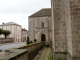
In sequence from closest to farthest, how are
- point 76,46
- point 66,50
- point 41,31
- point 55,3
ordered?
point 76,46
point 66,50
point 55,3
point 41,31

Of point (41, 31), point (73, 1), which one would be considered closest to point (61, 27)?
point (73, 1)

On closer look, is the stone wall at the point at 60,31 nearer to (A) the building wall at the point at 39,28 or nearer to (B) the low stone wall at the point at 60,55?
(B) the low stone wall at the point at 60,55

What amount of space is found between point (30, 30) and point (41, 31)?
3.36 meters

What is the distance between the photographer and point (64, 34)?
5.88 m

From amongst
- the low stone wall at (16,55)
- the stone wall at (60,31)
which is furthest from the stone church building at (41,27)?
the stone wall at (60,31)

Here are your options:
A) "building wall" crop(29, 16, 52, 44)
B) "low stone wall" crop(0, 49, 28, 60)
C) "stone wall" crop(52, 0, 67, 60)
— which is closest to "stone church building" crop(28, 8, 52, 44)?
"building wall" crop(29, 16, 52, 44)

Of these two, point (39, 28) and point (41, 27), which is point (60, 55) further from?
point (41, 27)

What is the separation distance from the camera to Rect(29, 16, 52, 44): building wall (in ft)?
97.6

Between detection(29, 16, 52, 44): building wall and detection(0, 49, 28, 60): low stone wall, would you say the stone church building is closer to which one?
detection(29, 16, 52, 44): building wall

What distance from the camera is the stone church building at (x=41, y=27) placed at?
2973 cm

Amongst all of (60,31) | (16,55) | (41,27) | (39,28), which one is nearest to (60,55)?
(60,31)

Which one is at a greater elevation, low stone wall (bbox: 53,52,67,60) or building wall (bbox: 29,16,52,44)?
building wall (bbox: 29,16,52,44)

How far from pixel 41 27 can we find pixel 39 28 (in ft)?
2.34

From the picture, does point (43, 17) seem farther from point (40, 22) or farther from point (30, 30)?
point (30, 30)
